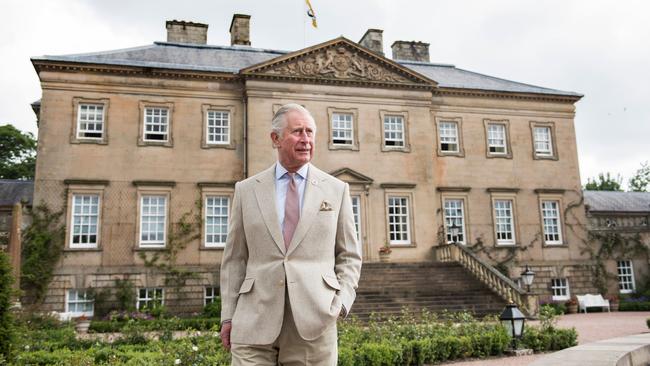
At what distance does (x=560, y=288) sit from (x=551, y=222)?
3.26m

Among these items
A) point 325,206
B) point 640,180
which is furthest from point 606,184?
point 325,206

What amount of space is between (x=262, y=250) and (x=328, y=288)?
0.48 metres

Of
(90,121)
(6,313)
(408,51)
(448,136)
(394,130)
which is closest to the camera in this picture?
(6,313)

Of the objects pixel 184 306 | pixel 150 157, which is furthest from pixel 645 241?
pixel 150 157

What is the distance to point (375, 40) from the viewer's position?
30797mm

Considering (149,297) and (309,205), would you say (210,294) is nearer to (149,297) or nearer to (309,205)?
(149,297)

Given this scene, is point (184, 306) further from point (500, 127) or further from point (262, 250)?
point (262, 250)

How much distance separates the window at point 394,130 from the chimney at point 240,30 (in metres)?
9.41

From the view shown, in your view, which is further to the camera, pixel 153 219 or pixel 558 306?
pixel 558 306

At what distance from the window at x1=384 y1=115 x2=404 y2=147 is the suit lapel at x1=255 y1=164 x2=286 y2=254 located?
2222 cm

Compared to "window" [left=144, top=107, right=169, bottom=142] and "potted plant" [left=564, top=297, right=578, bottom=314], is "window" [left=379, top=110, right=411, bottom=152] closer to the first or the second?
"window" [left=144, top=107, right=169, bottom=142]

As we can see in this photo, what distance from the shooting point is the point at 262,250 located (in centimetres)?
339

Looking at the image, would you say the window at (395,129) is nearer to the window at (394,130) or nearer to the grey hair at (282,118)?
the window at (394,130)

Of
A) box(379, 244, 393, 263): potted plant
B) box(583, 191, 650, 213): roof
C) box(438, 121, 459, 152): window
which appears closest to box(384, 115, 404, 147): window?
box(438, 121, 459, 152): window
